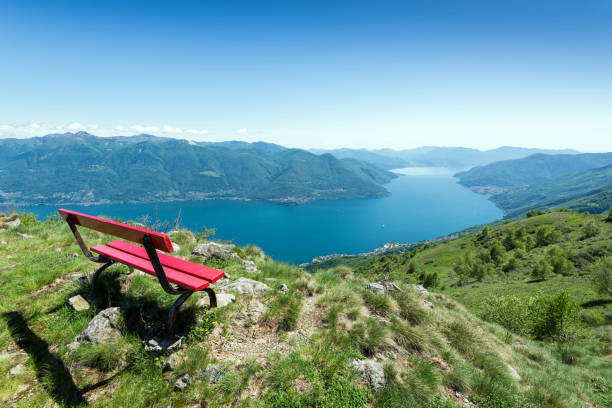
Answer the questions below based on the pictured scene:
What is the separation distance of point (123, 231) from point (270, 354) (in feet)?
11.1

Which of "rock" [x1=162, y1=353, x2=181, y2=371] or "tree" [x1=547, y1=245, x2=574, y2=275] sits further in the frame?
"tree" [x1=547, y1=245, x2=574, y2=275]

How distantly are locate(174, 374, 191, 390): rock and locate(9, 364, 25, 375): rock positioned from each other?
94.6 inches

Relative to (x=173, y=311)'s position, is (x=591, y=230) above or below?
below

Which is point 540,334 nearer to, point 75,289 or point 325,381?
point 325,381

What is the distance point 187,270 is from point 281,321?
2.26 m

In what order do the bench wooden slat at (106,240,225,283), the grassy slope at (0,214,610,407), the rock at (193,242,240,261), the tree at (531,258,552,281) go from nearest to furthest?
the grassy slope at (0,214,610,407) → the bench wooden slat at (106,240,225,283) → the rock at (193,242,240,261) → the tree at (531,258,552,281)

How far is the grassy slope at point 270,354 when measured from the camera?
3.61 metres

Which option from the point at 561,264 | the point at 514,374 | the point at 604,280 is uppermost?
the point at 514,374

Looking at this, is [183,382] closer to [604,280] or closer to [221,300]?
[221,300]

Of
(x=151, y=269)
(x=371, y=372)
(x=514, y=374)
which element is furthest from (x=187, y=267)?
(x=514, y=374)

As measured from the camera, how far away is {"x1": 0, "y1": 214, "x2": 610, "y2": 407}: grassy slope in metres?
3.61

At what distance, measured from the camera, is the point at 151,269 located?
473 centimetres

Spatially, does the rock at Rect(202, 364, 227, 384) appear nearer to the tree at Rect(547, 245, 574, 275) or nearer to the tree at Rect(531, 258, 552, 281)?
the tree at Rect(531, 258, 552, 281)

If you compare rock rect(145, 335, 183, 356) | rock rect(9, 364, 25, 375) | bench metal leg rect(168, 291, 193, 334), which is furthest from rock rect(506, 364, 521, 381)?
rock rect(9, 364, 25, 375)
